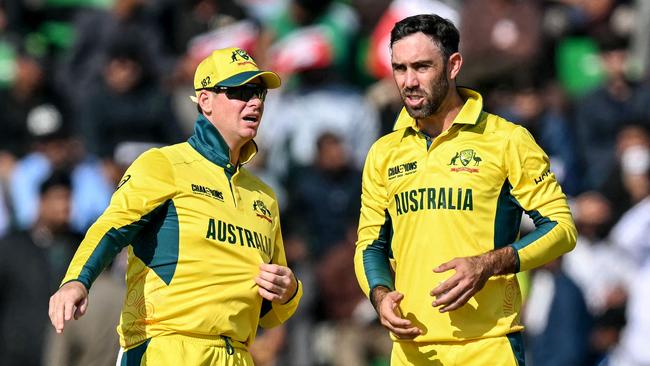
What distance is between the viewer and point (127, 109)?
53.6ft

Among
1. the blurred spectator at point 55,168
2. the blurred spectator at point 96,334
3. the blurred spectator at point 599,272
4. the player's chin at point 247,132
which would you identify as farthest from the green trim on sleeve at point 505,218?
the blurred spectator at point 55,168

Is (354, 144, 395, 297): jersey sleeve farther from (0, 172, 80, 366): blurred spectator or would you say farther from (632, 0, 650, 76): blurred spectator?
(632, 0, 650, 76): blurred spectator

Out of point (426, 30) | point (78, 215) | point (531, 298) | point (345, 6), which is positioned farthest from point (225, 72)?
point (345, 6)

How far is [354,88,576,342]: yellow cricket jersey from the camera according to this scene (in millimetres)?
8172

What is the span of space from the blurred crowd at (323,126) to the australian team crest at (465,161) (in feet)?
19.7

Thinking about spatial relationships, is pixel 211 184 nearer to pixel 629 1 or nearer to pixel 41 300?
pixel 41 300

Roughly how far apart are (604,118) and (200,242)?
29.7 feet

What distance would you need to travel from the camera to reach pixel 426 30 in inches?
326

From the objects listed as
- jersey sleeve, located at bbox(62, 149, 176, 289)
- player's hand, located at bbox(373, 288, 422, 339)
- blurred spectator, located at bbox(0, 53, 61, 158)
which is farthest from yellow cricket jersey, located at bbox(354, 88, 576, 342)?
blurred spectator, located at bbox(0, 53, 61, 158)

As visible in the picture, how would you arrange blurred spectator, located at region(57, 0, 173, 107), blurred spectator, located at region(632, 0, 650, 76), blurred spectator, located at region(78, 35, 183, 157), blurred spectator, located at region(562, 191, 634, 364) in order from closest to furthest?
blurred spectator, located at region(562, 191, 634, 364), blurred spectator, located at region(78, 35, 183, 157), blurred spectator, located at region(57, 0, 173, 107), blurred spectator, located at region(632, 0, 650, 76)

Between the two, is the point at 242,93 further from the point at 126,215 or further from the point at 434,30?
the point at 434,30

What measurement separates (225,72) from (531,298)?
22.2ft

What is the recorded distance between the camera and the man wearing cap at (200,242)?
26.7 feet

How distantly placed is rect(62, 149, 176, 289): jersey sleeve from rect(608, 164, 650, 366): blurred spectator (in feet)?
23.4
